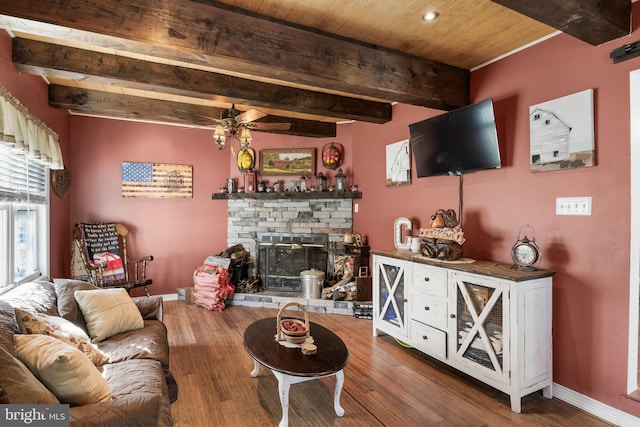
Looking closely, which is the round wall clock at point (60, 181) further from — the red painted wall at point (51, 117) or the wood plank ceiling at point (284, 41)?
the wood plank ceiling at point (284, 41)

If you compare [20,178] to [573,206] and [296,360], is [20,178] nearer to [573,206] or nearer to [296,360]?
[296,360]

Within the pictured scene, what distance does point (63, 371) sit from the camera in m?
1.33

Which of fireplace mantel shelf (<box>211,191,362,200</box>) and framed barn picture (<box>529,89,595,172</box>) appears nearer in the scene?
framed barn picture (<box>529,89,595,172</box>)

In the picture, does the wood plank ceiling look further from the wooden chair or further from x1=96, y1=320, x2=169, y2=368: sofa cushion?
x1=96, y1=320, x2=169, y2=368: sofa cushion

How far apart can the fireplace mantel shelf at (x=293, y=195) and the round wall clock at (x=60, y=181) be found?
70.9 inches

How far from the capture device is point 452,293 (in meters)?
2.56

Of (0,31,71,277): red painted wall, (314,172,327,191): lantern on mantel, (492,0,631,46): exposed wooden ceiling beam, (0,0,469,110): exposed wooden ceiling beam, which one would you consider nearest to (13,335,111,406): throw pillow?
(0,0,469,110): exposed wooden ceiling beam

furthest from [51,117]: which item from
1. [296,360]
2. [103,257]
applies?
[296,360]

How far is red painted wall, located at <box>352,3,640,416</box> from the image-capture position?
2018mm

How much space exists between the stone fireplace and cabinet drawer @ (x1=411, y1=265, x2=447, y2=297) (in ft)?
6.40

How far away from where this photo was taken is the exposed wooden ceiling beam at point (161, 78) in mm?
2533

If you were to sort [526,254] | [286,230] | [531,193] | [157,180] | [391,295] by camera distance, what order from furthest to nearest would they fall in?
[286,230], [157,180], [391,295], [531,193], [526,254]

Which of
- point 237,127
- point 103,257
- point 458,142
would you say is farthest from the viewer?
point 103,257

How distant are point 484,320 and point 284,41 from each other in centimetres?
244
